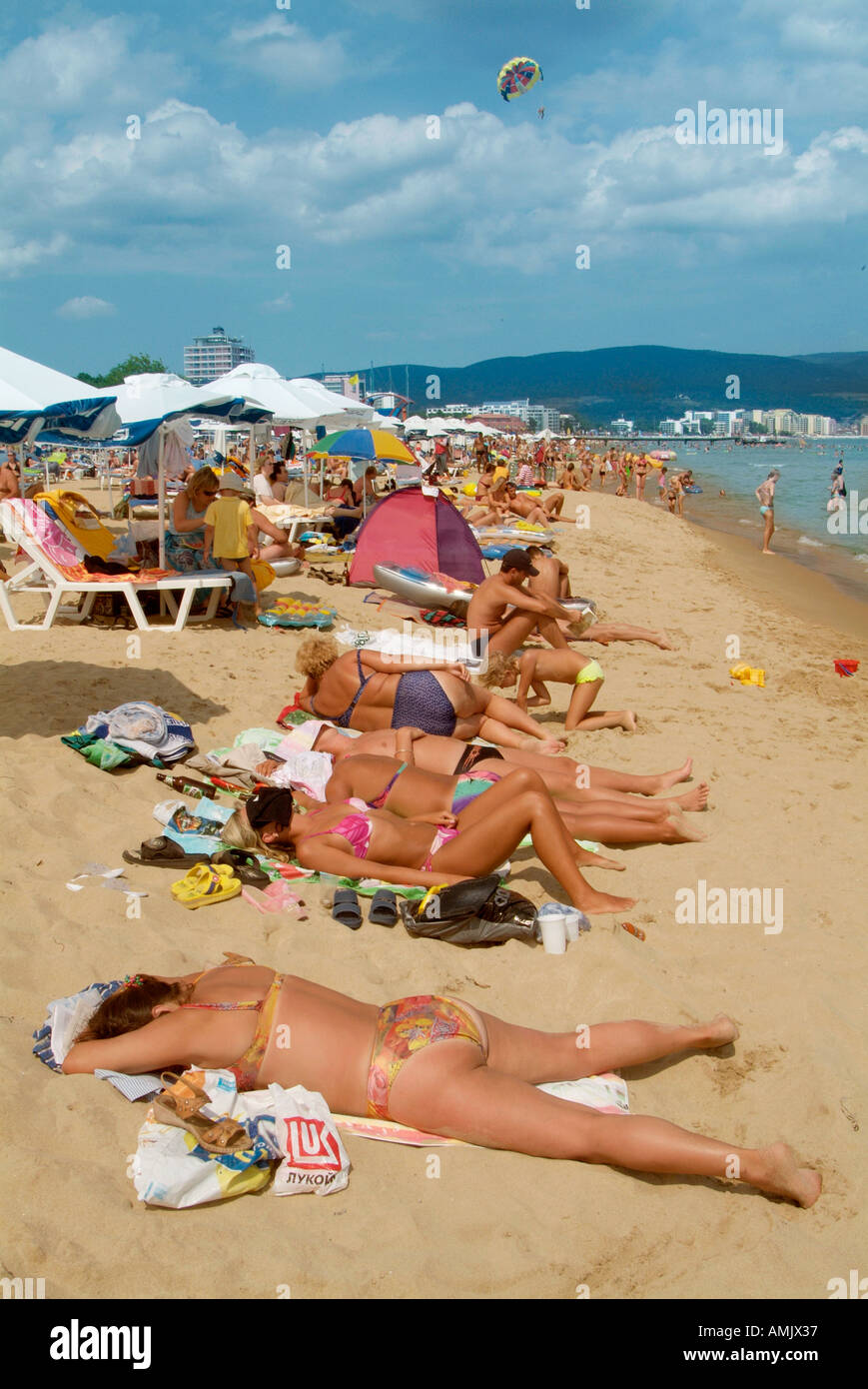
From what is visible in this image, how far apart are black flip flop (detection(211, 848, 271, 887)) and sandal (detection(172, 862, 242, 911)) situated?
5cm

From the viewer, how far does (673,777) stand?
4.89 meters

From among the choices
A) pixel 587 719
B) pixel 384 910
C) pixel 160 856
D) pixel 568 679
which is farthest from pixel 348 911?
pixel 568 679

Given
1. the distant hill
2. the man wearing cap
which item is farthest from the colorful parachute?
the distant hill

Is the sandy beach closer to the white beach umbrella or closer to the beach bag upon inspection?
the white beach umbrella

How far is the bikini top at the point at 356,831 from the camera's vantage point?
3.67 metres

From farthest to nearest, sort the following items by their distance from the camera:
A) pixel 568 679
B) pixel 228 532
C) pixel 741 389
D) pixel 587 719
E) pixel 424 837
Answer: pixel 741 389
pixel 228 532
pixel 568 679
pixel 587 719
pixel 424 837

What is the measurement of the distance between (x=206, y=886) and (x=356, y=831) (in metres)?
0.57

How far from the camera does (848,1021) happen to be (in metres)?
2.96

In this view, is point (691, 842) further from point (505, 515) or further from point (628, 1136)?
point (505, 515)

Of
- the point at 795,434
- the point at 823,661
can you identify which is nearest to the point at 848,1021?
the point at 823,661

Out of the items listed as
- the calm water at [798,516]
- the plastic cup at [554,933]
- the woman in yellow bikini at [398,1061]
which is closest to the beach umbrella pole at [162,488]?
the plastic cup at [554,933]

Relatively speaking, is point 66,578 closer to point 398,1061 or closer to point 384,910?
point 384,910

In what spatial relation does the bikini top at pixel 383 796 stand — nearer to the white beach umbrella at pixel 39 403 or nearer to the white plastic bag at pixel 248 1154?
the white plastic bag at pixel 248 1154

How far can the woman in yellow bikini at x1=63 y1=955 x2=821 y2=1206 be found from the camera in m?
2.30
